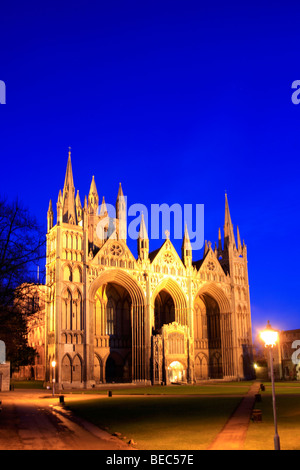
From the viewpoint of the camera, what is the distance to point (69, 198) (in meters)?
69.3

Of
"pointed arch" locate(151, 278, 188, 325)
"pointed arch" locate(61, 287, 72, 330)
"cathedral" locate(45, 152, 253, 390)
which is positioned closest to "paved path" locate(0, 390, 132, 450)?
"cathedral" locate(45, 152, 253, 390)

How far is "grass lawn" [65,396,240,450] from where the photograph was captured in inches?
666

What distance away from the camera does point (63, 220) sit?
67188mm

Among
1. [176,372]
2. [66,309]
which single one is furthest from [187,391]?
[176,372]

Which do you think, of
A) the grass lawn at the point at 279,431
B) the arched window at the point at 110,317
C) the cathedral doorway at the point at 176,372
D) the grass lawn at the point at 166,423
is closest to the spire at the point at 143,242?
the arched window at the point at 110,317

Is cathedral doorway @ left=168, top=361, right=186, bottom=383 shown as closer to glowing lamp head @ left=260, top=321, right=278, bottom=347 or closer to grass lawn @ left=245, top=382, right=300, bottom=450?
grass lawn @ left=245, top=382, right=300, bottom=450

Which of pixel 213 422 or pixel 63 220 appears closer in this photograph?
pixel 213 422

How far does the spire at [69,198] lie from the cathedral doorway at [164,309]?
2256cm

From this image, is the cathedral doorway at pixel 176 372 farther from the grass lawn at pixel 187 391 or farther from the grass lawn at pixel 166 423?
the grass lawn at pixel 166 423

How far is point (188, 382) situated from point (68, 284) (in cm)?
2299

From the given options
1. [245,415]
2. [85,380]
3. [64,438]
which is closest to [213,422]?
[245,415]

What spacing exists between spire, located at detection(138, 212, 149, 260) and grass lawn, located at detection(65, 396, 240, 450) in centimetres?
4317

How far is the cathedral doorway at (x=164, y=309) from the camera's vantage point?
269 feet
